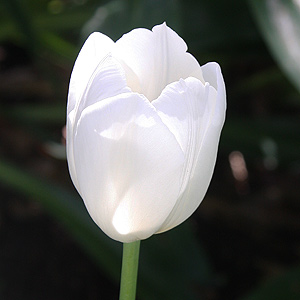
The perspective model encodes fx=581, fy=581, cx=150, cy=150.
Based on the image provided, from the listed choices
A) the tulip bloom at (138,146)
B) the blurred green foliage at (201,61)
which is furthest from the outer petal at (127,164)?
the blurred green foliage at (201,61)

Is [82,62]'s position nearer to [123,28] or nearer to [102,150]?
[102,150]

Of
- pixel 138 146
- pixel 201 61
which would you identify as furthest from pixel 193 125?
pixel 201 61

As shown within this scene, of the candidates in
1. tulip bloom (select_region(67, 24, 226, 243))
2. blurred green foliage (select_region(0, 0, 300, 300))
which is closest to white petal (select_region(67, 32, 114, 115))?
tulip bloom (select_region(67, 24, 226, 243))

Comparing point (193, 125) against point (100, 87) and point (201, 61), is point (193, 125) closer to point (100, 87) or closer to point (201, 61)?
point (100, 87)

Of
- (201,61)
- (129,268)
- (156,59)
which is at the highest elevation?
(201,61)

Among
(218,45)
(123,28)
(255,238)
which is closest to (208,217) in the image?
(255,238)

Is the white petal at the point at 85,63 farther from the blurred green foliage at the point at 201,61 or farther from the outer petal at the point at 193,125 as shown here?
the blurred green foliage at the point at 201,61

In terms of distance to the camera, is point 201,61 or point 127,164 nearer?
point 127,164

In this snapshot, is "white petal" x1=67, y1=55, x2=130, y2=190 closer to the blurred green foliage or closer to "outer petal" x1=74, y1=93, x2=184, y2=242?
"outer petal" x1=74, y1=93, x2=184, y2=242
